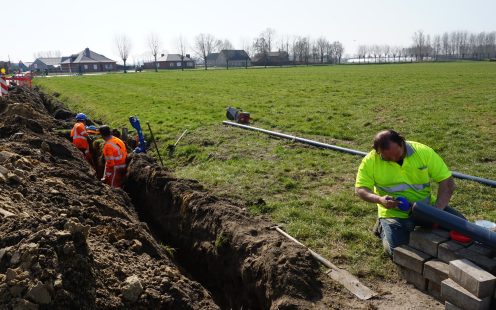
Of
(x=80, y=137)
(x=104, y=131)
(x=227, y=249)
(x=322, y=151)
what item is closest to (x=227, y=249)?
(x=227, y=249)

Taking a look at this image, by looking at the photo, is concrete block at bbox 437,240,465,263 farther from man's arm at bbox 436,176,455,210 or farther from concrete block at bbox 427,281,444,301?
man's arm at bbox 436,176,455,210

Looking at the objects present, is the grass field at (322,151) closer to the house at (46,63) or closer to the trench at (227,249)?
the trench at (227,249)

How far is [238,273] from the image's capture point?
17.6ft

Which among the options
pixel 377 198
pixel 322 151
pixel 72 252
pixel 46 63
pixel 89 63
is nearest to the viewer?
pixel 72 252

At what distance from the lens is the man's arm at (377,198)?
4691mm

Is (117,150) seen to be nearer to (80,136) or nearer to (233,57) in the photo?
(80,136)

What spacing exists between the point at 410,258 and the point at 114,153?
628cm

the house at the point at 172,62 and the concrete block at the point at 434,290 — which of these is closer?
the concrete block at the point at 434,290

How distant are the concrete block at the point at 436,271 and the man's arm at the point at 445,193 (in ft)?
2.67

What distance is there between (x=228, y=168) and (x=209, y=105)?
9707mm

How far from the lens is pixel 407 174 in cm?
502

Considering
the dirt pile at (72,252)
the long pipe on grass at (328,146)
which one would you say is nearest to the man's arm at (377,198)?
the dirt pile at (72,252)

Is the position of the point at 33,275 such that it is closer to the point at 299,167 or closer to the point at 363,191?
the point at 363,191

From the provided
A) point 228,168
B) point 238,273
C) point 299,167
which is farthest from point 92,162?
point 238,273
